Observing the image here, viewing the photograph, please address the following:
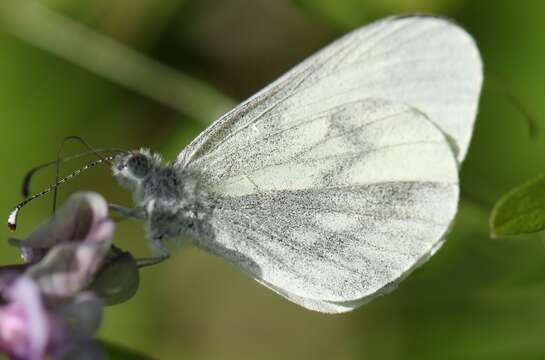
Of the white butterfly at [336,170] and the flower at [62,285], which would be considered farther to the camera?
the white butterfly at [336,170]

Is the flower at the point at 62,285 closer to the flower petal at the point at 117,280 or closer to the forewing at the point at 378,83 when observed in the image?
the flower petal at the point at 117,280

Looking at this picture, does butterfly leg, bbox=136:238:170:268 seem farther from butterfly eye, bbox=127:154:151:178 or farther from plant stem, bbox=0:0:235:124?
plant stem, bbox=0:0:235:124

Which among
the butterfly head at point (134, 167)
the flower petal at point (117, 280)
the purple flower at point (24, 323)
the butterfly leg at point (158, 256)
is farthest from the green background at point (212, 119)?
the purple flower at point (24, 323)

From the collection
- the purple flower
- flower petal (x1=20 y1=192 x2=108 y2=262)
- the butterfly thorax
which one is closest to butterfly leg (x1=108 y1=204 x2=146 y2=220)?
the butterfly thorax

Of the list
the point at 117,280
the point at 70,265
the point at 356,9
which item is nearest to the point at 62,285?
the point at 70,265

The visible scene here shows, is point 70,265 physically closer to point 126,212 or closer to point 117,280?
point 117,280

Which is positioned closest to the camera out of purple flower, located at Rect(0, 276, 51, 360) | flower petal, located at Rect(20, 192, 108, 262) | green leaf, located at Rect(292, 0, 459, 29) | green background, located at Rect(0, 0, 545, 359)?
purple flower, located at Rect(0, 276, 51, 360)

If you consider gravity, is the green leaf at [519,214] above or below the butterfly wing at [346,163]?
below
